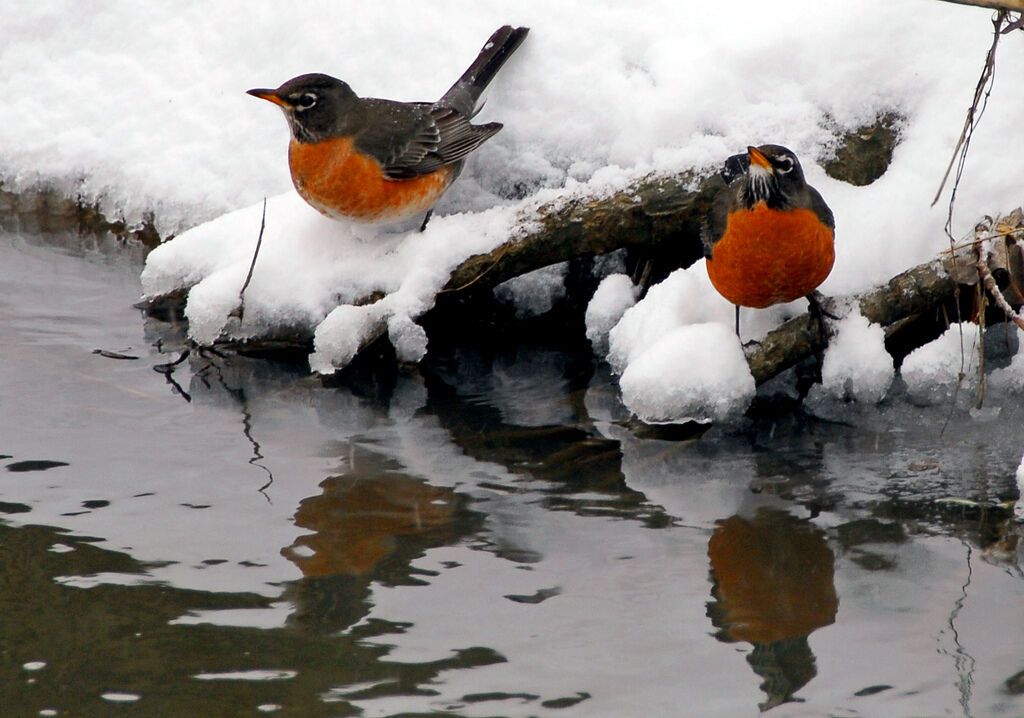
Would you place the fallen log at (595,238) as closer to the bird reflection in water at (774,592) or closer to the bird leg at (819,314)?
the bird leg at (819,314)

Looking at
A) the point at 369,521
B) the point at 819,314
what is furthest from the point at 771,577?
the point at 819,314

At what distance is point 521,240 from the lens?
19.9 feet

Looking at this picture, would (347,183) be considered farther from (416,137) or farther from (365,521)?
(365,521)

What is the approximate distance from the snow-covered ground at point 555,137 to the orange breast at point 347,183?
199 mm

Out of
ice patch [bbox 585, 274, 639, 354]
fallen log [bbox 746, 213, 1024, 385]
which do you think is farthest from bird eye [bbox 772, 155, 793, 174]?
ice patch [bbox 585, 274, 639, 354]

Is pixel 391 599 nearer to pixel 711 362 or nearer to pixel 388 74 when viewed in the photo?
pixel 711 362

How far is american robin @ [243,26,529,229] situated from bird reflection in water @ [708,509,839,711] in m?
2.60

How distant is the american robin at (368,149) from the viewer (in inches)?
245

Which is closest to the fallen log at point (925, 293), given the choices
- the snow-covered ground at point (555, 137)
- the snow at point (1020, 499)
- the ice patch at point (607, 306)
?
the snow-covered ground at point (555, 137)

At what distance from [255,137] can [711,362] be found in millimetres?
3470

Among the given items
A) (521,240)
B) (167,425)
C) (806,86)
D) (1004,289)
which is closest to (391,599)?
(167,425)

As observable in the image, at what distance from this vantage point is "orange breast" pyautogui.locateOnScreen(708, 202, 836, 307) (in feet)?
16.6

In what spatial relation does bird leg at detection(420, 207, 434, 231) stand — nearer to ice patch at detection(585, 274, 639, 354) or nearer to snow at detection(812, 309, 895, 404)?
ice patch at detection(585, 274, 639, 354)

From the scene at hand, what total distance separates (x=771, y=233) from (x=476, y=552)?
176 cm
